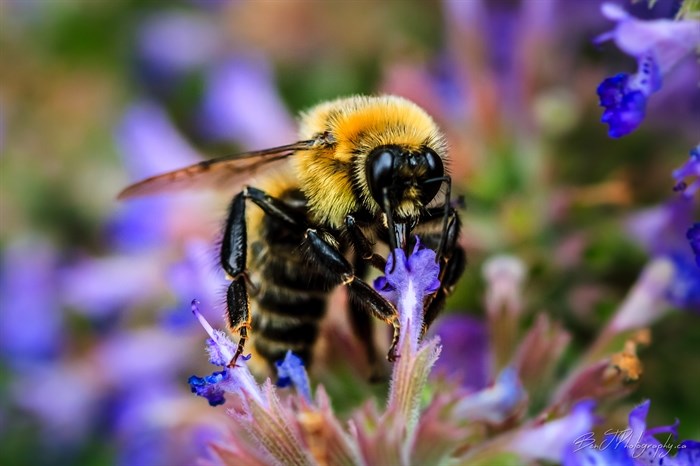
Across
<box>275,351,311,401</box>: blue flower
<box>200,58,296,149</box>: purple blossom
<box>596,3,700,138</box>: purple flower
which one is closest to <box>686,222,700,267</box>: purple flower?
<box>596,3,700,138</box>: purple flower

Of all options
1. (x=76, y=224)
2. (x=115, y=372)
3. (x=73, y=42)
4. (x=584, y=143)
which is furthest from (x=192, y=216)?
(x=73, y=42)

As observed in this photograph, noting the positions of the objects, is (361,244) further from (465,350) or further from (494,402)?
(465,350)

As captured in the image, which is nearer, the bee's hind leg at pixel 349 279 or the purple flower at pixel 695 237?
the purple flower at pixel 695 237

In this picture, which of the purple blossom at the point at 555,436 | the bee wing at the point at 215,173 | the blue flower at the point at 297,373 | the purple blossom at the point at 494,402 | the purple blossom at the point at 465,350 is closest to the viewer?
the purple blossom at the point at 555,436

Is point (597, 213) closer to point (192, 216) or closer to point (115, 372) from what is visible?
point (192, 216)

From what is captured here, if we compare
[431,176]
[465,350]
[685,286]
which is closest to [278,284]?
[431,176]

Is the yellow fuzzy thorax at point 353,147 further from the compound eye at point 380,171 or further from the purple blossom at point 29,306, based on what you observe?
the purple blossom at point 29,306

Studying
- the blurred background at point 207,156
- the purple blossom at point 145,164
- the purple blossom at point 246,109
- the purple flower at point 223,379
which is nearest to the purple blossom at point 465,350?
the blurred background at point 207,156
